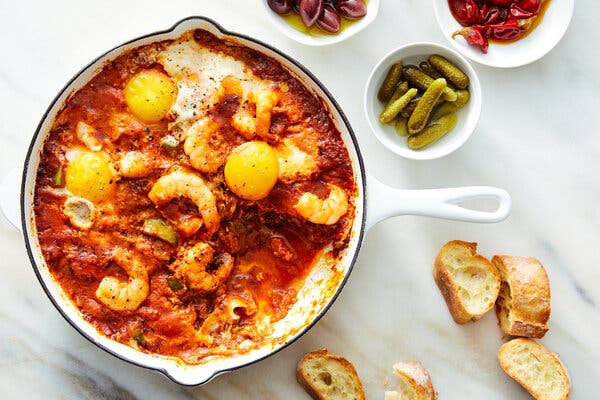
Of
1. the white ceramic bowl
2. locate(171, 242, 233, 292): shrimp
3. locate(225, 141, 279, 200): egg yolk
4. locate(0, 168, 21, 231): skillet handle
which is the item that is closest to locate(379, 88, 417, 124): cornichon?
the white ceramic bowl

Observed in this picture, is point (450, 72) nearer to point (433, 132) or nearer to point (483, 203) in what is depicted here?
point (433, 132)

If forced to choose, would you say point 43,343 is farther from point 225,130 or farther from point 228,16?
point 228,16

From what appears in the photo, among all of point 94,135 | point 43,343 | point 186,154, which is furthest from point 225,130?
point 43,343

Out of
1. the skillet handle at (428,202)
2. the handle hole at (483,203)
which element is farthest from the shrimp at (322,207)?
the handle hole at (483,203)

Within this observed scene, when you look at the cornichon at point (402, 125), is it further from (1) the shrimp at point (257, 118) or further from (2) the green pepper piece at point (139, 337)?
(2) the green pepper piece at point (139, 337)

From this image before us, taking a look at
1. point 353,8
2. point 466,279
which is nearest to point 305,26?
point 353,8

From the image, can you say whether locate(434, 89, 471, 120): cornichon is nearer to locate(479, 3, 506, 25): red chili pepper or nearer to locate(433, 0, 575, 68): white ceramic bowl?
locate(433, 0, 575, 68): white ceramic bowl
